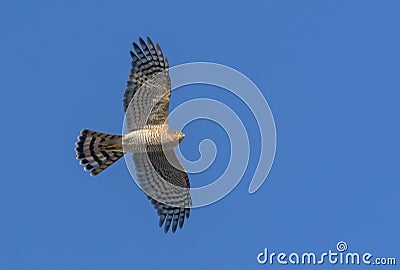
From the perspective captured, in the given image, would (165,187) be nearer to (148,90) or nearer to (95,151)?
(95,151)

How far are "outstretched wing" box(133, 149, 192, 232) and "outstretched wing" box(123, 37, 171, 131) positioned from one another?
0.84 m

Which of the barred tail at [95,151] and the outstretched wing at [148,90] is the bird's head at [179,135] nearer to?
the outstretched wing at [148,90]

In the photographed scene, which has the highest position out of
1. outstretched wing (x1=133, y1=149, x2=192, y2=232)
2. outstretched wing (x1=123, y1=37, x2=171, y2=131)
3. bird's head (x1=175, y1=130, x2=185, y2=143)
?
outstretched wing (x1=123, y1=37, x2=171, y2=131)

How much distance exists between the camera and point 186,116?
17.9 metres

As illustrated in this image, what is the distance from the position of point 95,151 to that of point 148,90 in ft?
4.64

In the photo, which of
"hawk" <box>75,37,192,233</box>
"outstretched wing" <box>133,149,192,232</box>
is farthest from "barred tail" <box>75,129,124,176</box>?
"outstretched wing" <box>133,149,192,232</box>

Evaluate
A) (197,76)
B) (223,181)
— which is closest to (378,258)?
(223,181)

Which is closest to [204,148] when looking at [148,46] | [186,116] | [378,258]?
[186,116]

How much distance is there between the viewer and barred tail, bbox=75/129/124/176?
1802 cm

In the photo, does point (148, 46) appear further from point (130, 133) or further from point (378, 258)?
point (378, 258)

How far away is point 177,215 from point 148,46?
286cm

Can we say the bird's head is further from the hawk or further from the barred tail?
the barred tail

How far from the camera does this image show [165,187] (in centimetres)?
1858

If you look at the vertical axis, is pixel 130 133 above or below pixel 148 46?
below
